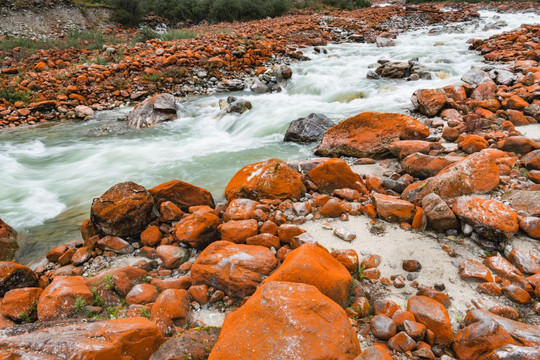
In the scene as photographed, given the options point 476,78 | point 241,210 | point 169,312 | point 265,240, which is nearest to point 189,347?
point 169,312

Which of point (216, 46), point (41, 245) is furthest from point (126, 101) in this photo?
point (41, 245)

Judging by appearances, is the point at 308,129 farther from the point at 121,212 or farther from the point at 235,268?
the point at 235,268

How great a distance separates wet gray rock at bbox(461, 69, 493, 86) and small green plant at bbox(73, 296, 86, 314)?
911 cm

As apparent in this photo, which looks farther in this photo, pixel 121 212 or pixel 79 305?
pixel 121 212

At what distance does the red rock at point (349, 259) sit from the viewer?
272cm

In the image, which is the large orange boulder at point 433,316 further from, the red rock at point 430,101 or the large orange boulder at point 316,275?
the red rock at point 430,101

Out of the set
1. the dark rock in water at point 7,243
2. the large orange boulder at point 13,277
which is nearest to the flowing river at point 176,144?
the dark rock in water at point 7,243

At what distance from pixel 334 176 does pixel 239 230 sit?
1707 mm

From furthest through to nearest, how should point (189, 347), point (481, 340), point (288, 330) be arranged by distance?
point (189, 347) < point (481, 340) < point (288, 330)

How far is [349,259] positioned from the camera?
2725mm

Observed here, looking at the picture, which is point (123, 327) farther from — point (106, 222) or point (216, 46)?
point (216, 46)

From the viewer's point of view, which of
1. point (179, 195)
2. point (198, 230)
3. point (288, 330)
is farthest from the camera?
point (179, 195)

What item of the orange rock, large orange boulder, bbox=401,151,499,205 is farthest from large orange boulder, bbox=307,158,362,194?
the orange rock

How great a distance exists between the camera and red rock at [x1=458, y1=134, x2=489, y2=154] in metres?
4.52
